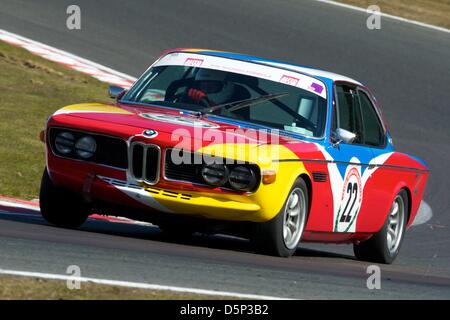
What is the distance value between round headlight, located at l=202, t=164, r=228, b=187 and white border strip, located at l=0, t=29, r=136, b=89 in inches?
373

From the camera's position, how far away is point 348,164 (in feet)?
29.2

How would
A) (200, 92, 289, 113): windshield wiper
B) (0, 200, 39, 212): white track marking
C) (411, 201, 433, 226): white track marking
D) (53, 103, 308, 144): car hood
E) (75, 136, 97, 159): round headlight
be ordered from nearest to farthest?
(53, 103, 308, 144): car hood
(75, 136, 97, 159): round headlight
(200, 92, 289, 113): windshield wiper
(0, 200, 39, 212): white track marking
(411, 201, 433, 226): white track marking

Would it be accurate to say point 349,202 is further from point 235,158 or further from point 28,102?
point 28,102

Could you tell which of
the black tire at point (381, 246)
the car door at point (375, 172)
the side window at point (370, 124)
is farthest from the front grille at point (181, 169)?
the black tire at point (381, 246)

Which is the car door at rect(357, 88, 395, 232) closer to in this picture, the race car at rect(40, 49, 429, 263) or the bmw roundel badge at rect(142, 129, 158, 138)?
the race car at rect(40, 49, 429, 263)

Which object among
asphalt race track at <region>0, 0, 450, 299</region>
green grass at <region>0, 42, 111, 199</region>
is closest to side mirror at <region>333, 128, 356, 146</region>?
asphalt race track at <region>0, 0, 450, 299</region>

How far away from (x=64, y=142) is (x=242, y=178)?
1301 millimetres

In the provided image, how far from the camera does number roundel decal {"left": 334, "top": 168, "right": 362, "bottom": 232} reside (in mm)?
8836

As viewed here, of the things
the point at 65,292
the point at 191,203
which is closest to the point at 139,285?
the point at 65,292

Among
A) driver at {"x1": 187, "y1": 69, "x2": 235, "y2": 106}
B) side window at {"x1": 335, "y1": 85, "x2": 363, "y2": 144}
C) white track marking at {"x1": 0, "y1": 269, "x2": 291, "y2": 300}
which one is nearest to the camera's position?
white track marking at {"x1": 0, "y1": 269, "x2": 291, "y2": 300}

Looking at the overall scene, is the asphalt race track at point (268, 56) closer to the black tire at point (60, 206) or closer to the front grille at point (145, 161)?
the black tire at point (60, 206)

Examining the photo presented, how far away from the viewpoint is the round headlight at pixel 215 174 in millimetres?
7688

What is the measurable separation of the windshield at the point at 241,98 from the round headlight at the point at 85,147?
3.20 ft

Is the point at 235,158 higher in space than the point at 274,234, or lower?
higher
